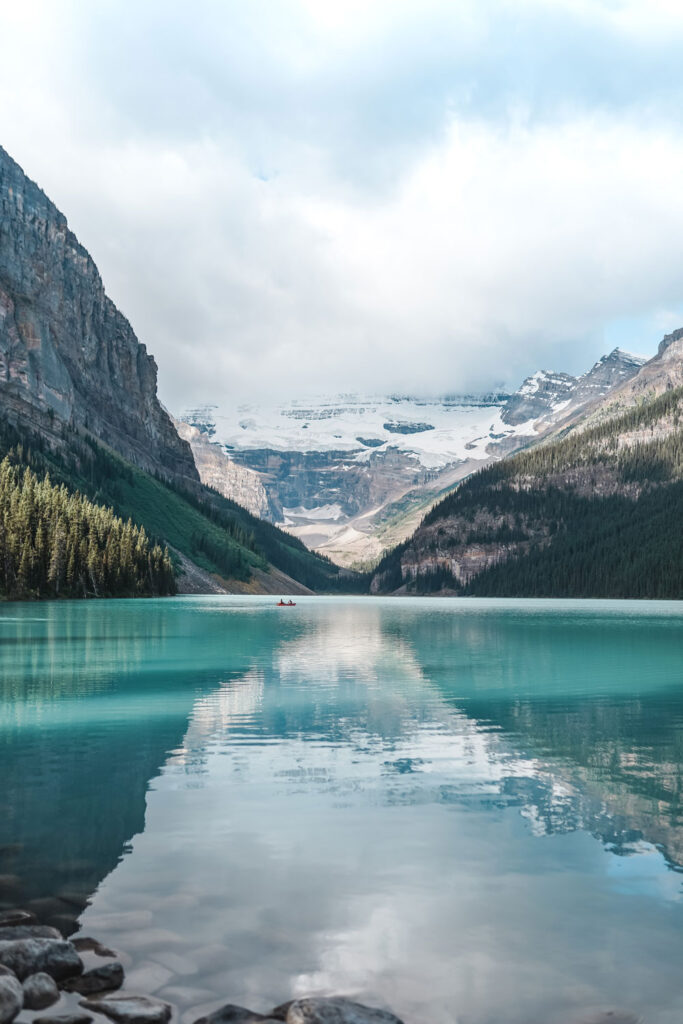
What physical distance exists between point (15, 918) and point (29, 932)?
32.4 inches

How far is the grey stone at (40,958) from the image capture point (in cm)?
1116

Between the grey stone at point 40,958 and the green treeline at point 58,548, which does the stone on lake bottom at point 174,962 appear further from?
the green treeline at point 58,548

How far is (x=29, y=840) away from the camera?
684 inches

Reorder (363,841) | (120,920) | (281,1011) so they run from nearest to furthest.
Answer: (281,1011) → (120,920) → (363,841)

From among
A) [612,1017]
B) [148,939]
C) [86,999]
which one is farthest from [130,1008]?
[612,1017]

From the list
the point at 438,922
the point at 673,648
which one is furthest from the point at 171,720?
the point at 673,648

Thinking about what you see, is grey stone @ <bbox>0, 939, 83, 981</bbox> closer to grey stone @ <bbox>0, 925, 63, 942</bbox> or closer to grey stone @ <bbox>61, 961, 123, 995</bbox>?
grey stone @ <bbox>61, 961, 123, 995</bbox>

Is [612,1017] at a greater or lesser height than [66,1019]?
lesser

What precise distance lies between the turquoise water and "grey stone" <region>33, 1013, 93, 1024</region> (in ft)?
3.76

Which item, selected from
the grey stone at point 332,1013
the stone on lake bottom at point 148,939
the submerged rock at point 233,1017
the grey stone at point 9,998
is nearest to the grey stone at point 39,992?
the grey stone at point 9,998

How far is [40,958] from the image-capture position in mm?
11336

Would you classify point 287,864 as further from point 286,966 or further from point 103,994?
point 103,994

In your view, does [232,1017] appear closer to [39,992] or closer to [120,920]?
[39,992]

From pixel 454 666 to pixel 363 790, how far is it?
34519 mm
